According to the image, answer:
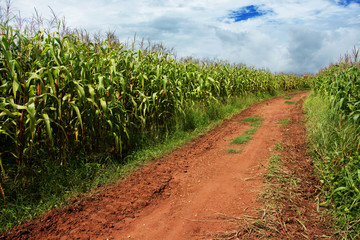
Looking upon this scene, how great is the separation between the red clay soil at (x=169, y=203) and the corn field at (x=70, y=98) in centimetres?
81

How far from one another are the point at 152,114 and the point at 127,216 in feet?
8.96

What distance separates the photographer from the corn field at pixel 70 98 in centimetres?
316

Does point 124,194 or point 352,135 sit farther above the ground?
point 352,135

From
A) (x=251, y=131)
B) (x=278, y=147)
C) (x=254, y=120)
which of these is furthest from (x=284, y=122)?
(x=278, y=147)

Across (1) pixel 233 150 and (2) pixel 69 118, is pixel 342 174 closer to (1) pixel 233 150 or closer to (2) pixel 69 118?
(1) pixel 233 150

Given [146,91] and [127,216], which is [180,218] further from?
[146,91]

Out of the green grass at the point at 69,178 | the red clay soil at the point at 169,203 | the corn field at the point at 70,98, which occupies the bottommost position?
the red clay soil at the point at 169,203

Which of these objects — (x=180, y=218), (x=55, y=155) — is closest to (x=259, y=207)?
(x=180, y=218)

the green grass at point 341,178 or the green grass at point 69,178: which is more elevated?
the green grass at point 69,178

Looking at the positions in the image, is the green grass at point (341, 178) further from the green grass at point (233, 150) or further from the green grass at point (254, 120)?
the green grass at point (254, 120)

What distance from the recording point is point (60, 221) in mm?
2920

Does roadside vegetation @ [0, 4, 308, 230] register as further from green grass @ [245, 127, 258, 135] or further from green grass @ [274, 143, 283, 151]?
green grass @ [274, 143, 283, 151]

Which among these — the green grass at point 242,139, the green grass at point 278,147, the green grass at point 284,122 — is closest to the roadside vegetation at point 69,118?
the green grass at point 242,139

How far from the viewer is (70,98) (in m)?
3.66
